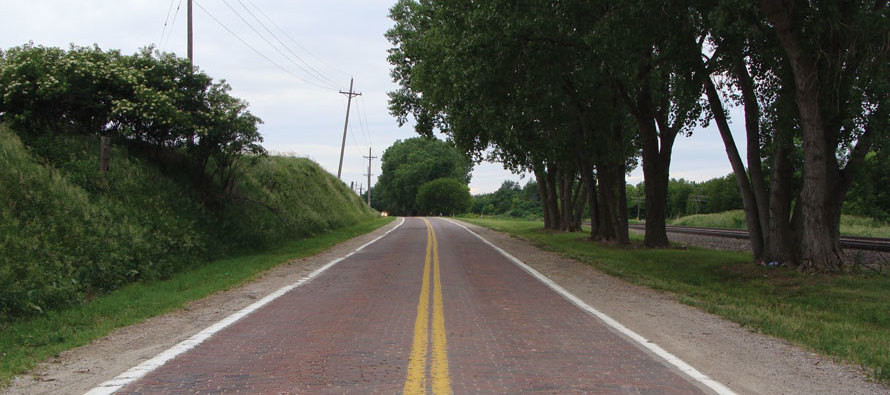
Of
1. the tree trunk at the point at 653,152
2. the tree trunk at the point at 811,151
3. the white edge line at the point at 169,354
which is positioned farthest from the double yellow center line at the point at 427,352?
the tree trunk at the point at 653,152

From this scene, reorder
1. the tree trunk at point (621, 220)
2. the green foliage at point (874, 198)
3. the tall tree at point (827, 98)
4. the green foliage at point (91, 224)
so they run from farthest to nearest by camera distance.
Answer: the green foliage at point (874, 198), the tree trunk at point (621, 220), the tall tree at point (827, 98), the green foliage at point (91, 224)

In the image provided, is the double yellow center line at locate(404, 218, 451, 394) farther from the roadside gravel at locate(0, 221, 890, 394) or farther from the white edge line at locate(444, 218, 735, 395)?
the roadside gravel at locate(0, 221, 890, 394)

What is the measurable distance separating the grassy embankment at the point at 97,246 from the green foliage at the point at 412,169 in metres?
88.7

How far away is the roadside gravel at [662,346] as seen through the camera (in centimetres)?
485

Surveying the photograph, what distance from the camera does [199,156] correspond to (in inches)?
704

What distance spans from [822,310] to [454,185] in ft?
313

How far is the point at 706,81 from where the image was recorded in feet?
46.3

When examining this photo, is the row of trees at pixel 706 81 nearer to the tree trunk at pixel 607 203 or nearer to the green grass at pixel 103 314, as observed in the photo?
the tree trunk at pixel 607 203

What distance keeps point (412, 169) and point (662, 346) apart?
104m

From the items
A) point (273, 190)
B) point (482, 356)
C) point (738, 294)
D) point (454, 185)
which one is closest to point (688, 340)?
point (482, 356)

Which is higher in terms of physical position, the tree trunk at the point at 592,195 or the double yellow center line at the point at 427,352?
the tree trunk at the point at 592,195

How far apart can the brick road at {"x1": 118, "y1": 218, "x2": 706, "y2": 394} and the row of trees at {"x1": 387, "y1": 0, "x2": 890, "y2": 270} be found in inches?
266

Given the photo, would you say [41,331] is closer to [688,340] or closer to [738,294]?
[688,340]

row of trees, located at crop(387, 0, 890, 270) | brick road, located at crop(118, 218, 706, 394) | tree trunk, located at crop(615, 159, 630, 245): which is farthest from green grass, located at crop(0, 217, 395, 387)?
tree trunk, located at crop(615, 159, 630, 245)
